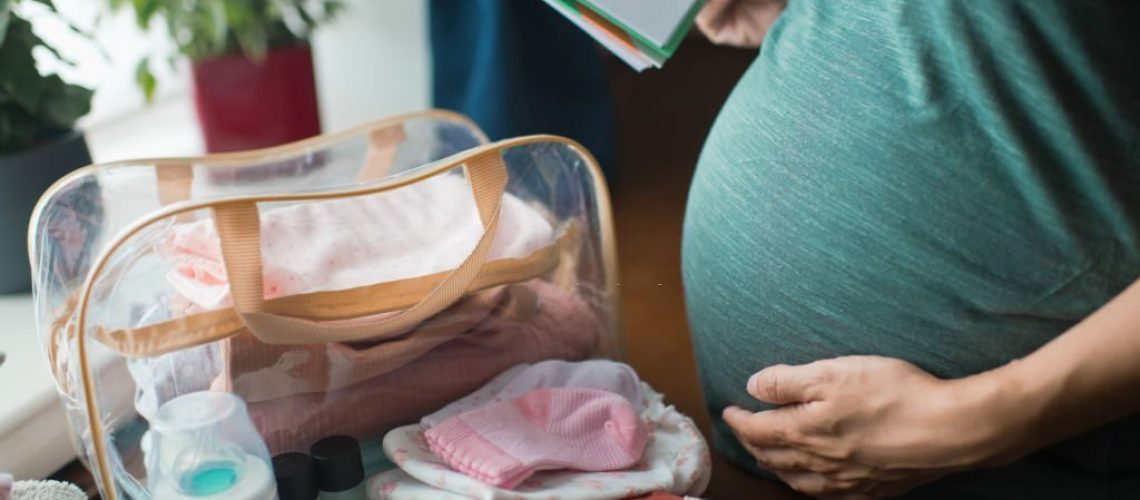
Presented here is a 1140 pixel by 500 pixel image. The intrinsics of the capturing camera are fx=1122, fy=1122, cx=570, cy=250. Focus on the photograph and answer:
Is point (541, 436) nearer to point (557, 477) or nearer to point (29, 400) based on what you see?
point (557, 477)

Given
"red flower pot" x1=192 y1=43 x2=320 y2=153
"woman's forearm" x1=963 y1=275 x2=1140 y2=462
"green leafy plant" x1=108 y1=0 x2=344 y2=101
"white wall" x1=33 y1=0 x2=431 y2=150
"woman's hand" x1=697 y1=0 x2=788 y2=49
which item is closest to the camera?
"woman's forearm" x1=963 y1=275 x2=1140 y2=462

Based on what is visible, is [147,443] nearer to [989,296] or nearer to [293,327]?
[293,327]

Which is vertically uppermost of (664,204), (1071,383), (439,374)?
(1071,383)

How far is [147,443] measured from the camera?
0.81 metres

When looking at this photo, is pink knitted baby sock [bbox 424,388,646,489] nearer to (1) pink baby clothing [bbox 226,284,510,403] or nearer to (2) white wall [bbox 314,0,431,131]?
(1) pink baby clothing [bbox 226,284,510,403]

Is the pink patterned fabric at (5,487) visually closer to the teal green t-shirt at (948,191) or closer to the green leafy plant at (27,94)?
the green leafy plant at (27,94)

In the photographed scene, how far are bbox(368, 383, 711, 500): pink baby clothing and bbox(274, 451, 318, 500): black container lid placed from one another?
1.9 inches

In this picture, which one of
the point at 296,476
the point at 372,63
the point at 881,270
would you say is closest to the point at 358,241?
the point at 296,476

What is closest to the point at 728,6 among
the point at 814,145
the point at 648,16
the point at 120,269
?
the point at 648,16

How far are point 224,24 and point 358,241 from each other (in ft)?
2.24

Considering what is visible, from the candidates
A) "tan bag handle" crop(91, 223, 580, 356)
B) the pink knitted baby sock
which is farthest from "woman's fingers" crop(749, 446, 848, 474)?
"tan bag handle" crop(91, 223, 580, 356)

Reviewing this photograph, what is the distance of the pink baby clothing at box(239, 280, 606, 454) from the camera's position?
33.3 inches

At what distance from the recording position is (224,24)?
1.44 m

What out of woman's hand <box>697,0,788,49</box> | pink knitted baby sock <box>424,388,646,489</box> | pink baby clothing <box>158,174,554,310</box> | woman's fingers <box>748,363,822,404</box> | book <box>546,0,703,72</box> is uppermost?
book <box>546,0,703,72</box>
